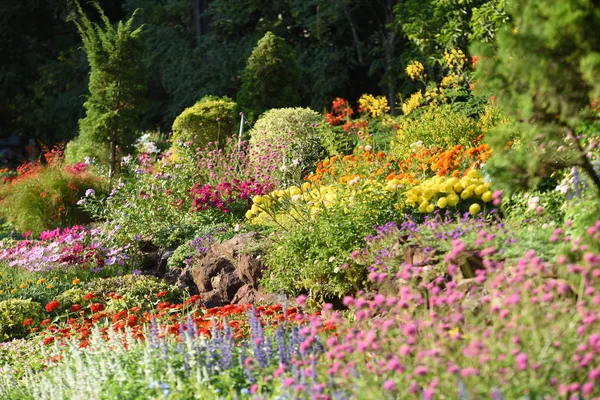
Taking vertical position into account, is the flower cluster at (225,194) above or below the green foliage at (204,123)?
below

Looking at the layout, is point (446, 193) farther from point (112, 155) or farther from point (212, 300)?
point (112, 155)

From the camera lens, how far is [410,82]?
16.1m

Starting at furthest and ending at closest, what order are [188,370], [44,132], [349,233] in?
[44,132], [349,233], [188,370]

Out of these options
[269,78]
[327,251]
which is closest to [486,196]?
[327,251]

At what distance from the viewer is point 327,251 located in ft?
20.9

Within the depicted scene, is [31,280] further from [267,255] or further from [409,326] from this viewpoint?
[409,326]

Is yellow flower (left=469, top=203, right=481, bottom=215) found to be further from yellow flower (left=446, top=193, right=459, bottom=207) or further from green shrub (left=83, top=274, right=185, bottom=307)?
green shrub (left=83, top=274, right=185, bottom=307)

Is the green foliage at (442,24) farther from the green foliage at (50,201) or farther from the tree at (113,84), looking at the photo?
the green foliage at (50,201)

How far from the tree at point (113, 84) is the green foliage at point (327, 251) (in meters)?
6.39

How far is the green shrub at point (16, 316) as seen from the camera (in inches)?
266

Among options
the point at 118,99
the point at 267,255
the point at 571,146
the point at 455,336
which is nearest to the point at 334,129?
the point at 118,99

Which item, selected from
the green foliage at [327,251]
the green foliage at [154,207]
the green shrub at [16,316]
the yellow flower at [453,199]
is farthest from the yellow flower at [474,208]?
the green foliage at [154,207]

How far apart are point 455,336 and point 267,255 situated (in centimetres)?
417

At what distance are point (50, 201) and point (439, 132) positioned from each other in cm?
515
